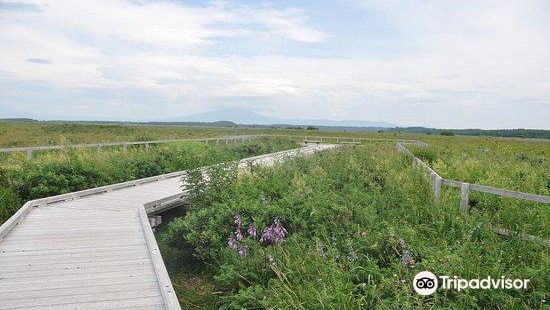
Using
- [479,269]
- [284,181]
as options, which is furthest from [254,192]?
[479,269]

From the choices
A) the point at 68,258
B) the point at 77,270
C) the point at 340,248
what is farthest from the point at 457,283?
the point at 68,258

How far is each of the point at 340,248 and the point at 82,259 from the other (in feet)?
11.9

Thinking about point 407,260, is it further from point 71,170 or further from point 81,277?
point 71,170

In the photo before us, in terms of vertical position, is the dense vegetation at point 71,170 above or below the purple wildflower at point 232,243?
above

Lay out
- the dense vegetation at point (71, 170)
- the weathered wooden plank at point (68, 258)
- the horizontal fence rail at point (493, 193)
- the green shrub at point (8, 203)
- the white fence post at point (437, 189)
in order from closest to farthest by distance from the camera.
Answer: the weathered wooden plank at point (68, 258)
the horizontal fence rail at point (493, 193)
the white fence post at point (437, 189)
the green shrub at point (8, 203)
the dense vegetation at point (71, 170)

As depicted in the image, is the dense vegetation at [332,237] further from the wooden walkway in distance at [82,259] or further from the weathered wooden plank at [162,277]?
the wooden walkway in distance at [82,259]

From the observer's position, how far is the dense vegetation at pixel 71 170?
9336 mm

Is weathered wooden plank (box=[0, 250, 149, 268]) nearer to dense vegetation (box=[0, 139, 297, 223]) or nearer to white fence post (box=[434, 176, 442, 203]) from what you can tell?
dense vegetation (box=[0, 139, 297, 223])

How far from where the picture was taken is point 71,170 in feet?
34.5

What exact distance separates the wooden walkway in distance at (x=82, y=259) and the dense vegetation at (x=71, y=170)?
0.98 meters

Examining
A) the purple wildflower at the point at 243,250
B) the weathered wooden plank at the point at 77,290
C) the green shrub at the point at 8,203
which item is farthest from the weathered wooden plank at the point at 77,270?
the green shrub at the point at 8,203

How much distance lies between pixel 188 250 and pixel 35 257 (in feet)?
9.05

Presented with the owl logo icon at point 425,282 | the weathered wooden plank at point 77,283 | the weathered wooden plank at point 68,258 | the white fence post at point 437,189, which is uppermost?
the white fence post at point 437,189

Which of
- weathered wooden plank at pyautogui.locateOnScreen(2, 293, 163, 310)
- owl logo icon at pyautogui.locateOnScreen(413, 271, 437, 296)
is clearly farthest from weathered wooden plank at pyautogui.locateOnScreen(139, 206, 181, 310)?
→ owl logo icon at pyautogui.locateOnScreen(413, 271, 437, 296)
